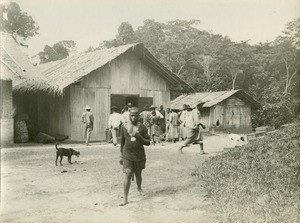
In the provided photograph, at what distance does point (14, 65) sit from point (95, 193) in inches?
313

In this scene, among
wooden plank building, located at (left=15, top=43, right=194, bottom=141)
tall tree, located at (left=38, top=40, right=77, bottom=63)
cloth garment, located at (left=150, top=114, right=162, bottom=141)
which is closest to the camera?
cloth garment, located at (left=150, top=114, right=162, bottom=141)

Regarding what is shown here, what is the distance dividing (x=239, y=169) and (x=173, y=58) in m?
25.3

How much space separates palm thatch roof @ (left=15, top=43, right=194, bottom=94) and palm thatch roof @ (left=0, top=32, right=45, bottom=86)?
91cm

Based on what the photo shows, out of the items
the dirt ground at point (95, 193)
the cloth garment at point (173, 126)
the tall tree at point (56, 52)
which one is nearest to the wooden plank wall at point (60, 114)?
the cloth garment at point (173, 126)

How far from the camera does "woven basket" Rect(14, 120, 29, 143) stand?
15.8 m

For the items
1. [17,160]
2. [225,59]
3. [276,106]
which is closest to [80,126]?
[17,160]

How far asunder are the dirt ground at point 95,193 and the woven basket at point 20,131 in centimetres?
517

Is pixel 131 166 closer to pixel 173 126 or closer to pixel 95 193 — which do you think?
pixel 95 193

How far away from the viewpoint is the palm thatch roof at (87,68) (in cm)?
1586

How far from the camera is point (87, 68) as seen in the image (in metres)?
16.5

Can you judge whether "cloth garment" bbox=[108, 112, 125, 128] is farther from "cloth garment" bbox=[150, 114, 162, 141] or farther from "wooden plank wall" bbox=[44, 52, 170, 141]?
"wooden plank wall" bbox=[44, 52, 170, 141]

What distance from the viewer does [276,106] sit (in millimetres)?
27562

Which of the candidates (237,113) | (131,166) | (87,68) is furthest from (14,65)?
(237,113)

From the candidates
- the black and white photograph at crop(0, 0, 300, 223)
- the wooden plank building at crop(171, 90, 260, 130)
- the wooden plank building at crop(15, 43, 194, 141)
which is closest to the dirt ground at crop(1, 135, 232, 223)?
the black and white photograph at crop(0, 0, 300, 223)
